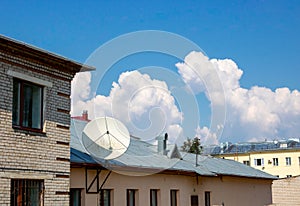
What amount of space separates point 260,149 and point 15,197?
204 feet

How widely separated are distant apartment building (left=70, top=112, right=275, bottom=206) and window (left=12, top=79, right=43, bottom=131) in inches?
96.3

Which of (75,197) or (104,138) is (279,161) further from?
(75,197)

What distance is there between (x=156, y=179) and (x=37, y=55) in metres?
8.88

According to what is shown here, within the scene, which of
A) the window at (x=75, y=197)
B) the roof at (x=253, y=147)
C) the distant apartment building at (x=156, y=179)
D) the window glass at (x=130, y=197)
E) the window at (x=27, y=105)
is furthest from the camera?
the roof at (x=253, y=147)

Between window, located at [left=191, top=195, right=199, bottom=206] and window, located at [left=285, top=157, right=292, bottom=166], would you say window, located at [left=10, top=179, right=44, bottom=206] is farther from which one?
window, located at [left=285, top=157, right=292, bottom=166]

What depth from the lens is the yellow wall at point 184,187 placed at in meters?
17.3

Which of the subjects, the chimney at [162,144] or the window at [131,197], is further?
the chimney at [162,144]

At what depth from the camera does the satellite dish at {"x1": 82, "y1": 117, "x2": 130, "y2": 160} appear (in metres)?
16.0

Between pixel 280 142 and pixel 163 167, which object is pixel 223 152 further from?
pixel 163 167

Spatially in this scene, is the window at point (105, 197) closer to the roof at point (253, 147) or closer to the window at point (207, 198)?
the window at point (207, 198)

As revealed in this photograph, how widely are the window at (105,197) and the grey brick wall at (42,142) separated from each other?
121 inches

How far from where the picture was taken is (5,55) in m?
12.4

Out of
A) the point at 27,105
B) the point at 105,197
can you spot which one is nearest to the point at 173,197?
the point at 105,197

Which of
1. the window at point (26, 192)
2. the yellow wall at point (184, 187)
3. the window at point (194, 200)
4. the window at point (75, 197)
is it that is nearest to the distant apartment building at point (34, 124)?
the window at point (26, 192)
